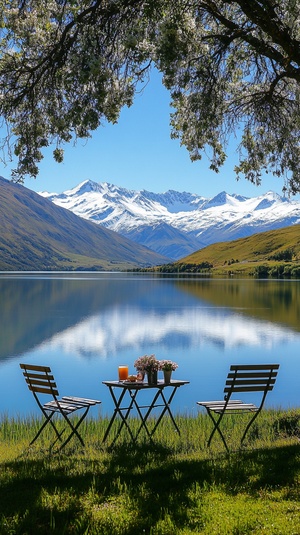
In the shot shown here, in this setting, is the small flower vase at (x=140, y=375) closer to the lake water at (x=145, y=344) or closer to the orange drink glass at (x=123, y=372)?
the orange drink glass at (x=123, y=372)

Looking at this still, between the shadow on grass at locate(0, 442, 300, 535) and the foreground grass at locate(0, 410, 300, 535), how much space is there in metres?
0.01

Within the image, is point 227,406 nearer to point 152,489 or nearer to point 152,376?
point 152,376

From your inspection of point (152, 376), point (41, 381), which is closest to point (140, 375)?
point (152, 376)

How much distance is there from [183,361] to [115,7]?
27.8 meters

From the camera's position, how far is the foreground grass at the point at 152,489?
22.7 ft

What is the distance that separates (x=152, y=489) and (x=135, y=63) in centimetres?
977

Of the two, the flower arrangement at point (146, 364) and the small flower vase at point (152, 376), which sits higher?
the flower arrangement at point (146, 364)

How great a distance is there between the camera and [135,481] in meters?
8.77

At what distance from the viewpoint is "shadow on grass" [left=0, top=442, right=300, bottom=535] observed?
725 cm

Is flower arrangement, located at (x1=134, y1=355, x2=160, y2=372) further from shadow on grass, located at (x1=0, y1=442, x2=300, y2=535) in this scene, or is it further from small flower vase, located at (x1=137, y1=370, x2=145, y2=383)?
shadow on grass, located at (x1=0, y1=442, x2=300, y2=535)

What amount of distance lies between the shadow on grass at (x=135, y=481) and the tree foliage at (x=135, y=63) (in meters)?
7.35

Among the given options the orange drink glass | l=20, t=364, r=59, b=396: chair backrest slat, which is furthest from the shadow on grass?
the orange drink glass

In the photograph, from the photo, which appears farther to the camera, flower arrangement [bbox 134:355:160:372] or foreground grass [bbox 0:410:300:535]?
flower arrangement [bbox 134:355:160:372]

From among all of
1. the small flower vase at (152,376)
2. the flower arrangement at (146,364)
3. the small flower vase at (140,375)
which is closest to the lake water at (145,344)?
the small flower vase at (140,375)
